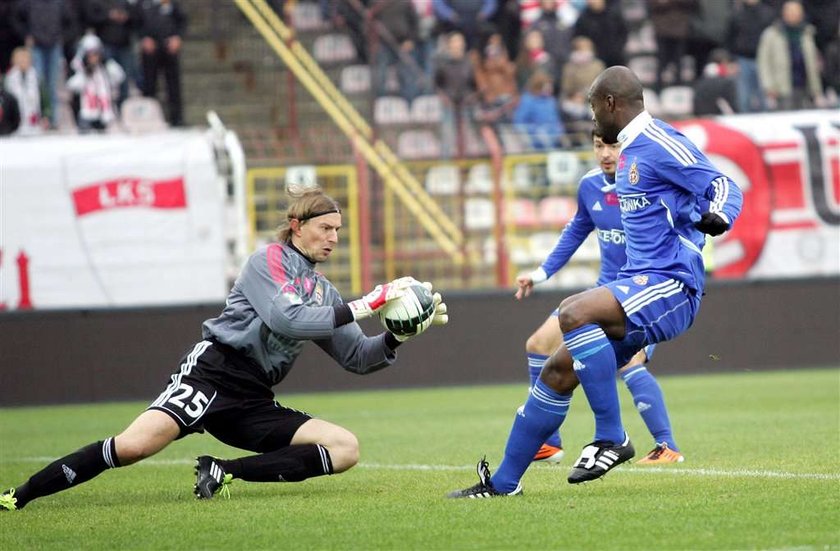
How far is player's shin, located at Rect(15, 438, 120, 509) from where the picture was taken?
7094 mm

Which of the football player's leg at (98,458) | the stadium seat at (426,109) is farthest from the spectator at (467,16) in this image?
the football player's leg at (98,458)

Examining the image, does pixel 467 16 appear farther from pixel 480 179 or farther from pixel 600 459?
pixel 600 459

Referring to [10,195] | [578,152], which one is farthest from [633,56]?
[10,195]

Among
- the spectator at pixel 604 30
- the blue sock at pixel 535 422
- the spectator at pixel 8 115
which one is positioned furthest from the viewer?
the spectator at pixel 604 30

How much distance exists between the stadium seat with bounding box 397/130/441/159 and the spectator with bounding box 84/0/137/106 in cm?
393

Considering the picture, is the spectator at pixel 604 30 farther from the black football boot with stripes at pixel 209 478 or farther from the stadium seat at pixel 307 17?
the black football boot with stripes at pixel 209 478

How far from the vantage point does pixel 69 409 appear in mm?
15609

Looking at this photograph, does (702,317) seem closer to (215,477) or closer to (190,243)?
(190,243)

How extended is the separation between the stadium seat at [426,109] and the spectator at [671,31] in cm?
378

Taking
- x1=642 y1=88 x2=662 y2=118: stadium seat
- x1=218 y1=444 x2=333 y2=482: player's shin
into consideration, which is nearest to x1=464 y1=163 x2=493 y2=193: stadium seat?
x1=642 y1=88 x2=662 y2=118: stadium seat

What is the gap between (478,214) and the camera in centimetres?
1759

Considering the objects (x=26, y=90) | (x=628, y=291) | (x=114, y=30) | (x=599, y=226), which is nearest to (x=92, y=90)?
(x=26, y=90)

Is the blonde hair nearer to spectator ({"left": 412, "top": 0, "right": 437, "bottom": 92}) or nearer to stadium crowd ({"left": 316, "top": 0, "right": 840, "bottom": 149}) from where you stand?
stadium crowd ({"left": 316, "top": 0, "right": 840, "bottom": 149})

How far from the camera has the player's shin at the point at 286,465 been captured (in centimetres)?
751
